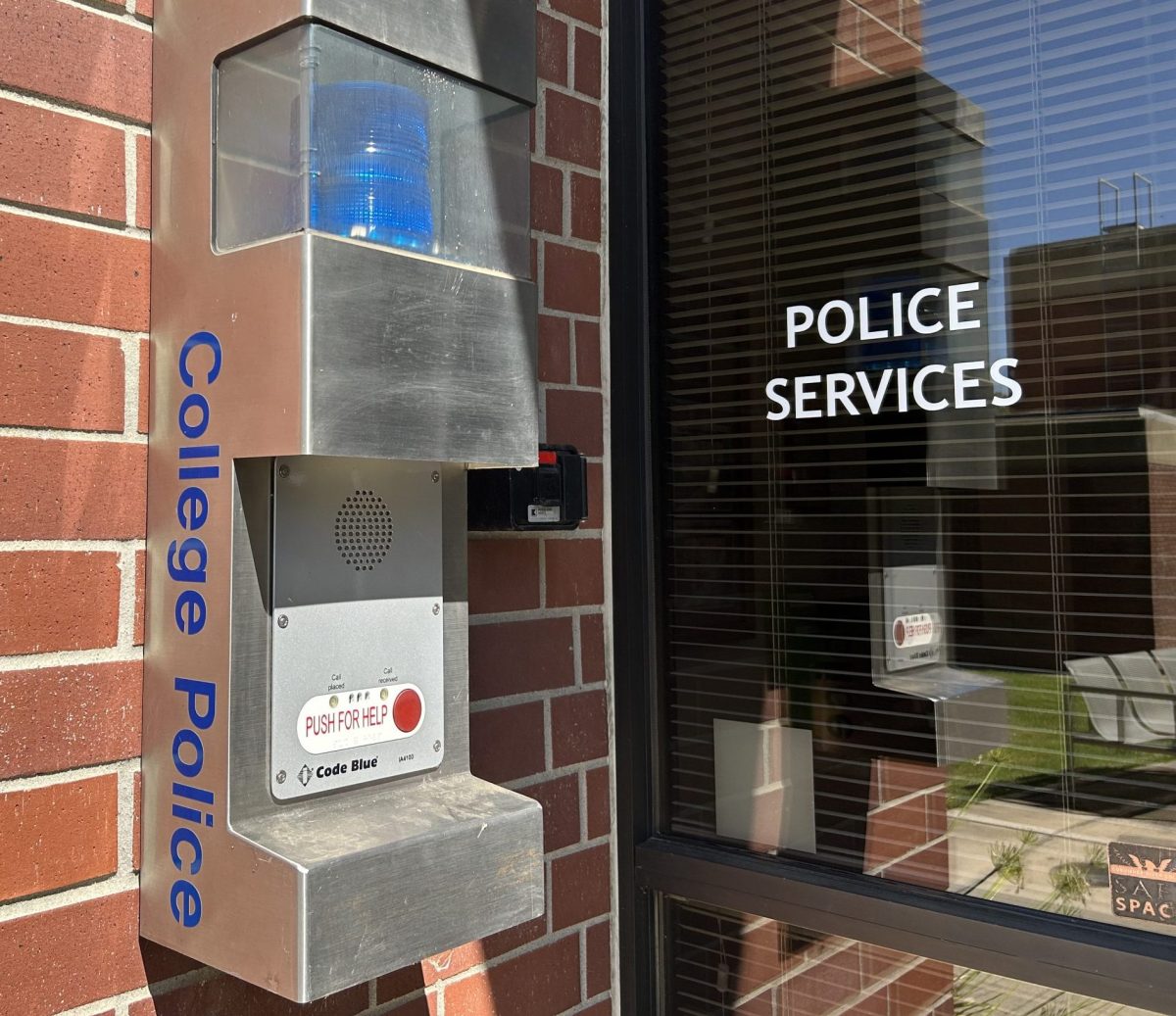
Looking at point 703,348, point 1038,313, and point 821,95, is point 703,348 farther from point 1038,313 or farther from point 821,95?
point 1038,313

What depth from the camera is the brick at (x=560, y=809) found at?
164 centimetres

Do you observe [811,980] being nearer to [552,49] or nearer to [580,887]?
[580,887]

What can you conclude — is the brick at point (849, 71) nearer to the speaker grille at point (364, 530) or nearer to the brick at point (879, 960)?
the speaker grille at point (364, 530)

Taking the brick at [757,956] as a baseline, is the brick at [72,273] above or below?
above

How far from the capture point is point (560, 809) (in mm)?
1673

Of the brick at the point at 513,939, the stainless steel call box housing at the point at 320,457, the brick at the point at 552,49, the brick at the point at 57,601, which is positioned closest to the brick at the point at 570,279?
the brick at the point at 552,49

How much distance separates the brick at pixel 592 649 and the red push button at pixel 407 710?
61 centimetres

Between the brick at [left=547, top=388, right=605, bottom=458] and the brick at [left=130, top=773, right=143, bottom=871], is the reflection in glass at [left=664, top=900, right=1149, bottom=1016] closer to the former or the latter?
the brick at [left=547, top=388, right=605, bottom=458]

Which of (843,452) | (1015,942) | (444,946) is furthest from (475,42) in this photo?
(1015,942)

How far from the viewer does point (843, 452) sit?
160 centimetres

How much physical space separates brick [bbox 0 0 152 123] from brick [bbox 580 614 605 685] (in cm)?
100

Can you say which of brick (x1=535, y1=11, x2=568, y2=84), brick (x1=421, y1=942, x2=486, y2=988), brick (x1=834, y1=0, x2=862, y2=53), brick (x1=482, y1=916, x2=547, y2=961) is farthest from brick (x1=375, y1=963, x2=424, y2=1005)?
brick (x1=834, y1=0, x2=862, y2=53)

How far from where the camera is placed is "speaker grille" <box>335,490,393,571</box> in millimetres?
1094

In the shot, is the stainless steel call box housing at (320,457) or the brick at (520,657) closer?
the stainless steel call box housing at (320,457)
